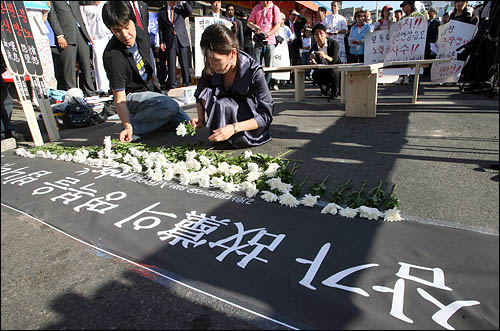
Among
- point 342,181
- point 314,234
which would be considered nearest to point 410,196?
point 342,181

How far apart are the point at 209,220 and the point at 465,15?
24.0ft

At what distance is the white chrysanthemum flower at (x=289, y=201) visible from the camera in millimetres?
1907

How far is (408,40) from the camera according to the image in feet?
16.8

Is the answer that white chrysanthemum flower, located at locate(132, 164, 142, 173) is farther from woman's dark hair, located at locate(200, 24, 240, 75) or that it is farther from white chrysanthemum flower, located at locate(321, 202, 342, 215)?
white chrysanthemum flower, located at locate(321, 202, 342, 215)

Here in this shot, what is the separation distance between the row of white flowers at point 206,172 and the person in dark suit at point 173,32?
393 centimetres

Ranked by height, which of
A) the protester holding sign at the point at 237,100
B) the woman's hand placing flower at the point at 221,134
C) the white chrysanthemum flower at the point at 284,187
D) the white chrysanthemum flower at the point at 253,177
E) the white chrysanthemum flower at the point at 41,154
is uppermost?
the protester holding sign at the point at 237,100

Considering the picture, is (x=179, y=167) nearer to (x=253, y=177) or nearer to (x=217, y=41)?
(x=253, y=177)

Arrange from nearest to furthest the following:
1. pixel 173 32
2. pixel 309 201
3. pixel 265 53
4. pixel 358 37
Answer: pixel 309 201 < pixel 173 32 < pixel 265 53 < pixel 358 37

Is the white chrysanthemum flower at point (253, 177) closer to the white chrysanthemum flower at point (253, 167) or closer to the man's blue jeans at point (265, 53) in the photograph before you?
the white chrysanthemum flower at point (253, 167)

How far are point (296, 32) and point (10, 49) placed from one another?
7.27 meters

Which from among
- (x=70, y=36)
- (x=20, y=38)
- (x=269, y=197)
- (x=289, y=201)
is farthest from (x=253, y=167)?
(x=70, y=36)

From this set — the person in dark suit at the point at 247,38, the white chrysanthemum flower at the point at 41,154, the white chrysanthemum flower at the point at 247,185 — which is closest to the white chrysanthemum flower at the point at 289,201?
the white chrysanthemum flower at the point at 247,185

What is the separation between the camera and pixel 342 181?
226cm

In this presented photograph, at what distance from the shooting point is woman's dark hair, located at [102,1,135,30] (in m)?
2.72
